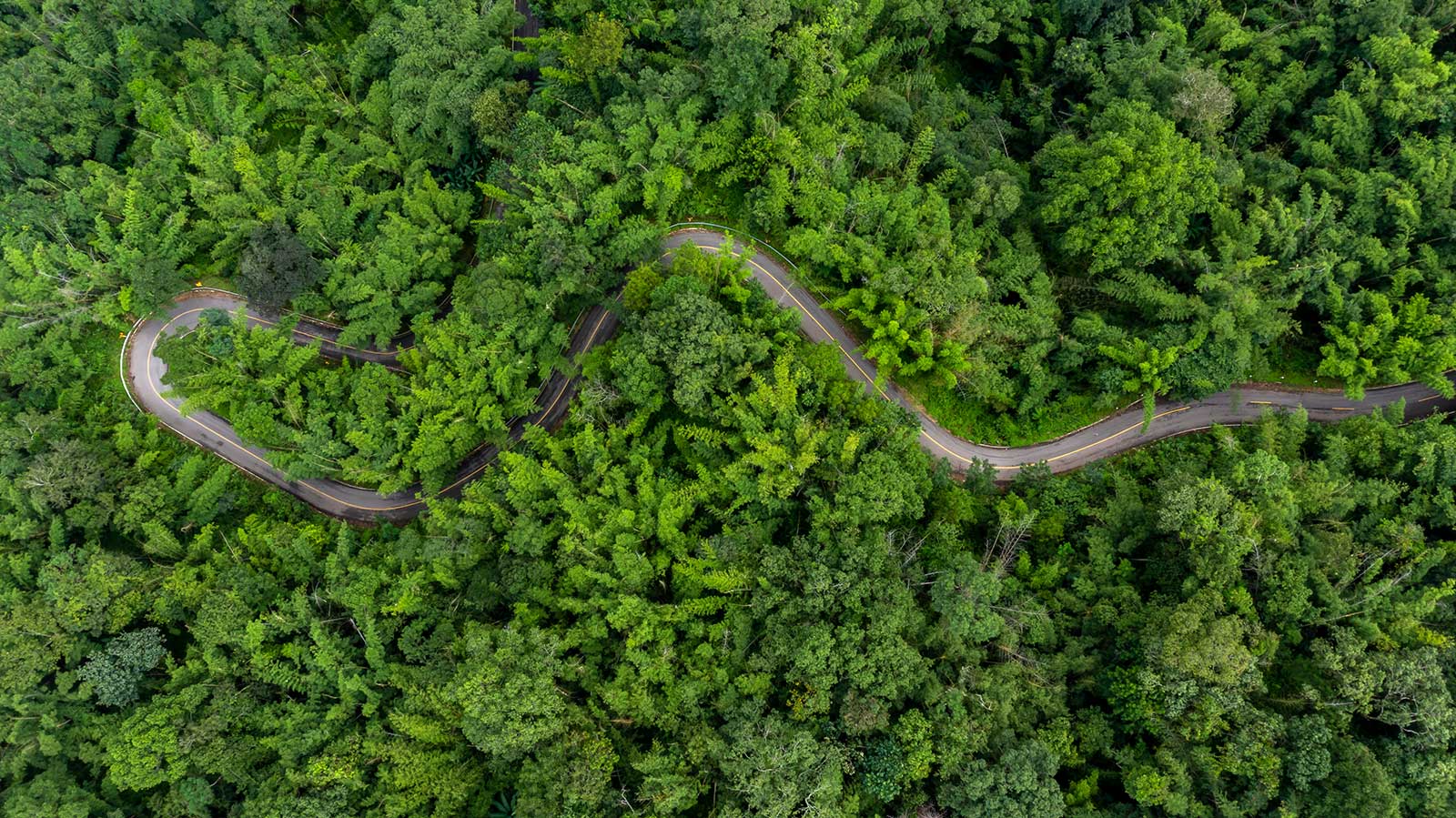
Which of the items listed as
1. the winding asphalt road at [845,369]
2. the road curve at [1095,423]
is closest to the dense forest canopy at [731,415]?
the road curve at [1095,423]

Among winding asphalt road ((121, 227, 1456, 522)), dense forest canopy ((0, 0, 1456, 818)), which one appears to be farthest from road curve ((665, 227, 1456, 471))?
dense forest canopy ((0, 0, 1456, 818))

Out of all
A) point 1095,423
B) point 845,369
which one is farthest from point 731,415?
point 1095,423

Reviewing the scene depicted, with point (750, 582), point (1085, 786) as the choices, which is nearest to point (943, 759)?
point (1085, 786)

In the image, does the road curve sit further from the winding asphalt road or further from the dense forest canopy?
the dense forest canopy

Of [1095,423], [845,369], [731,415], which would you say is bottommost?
[731,415]

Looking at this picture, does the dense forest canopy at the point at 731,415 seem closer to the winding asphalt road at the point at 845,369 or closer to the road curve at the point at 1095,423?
the road curve at the point at 1095,423

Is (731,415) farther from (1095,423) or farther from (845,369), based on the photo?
(1095,423)

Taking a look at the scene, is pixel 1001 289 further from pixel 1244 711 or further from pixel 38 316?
pixel 38 316
